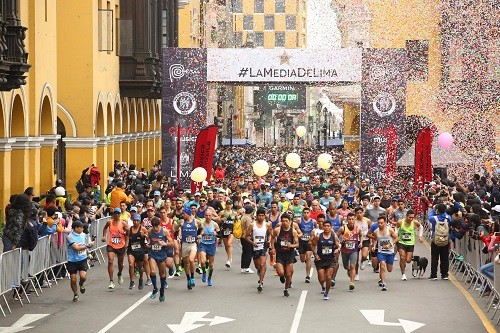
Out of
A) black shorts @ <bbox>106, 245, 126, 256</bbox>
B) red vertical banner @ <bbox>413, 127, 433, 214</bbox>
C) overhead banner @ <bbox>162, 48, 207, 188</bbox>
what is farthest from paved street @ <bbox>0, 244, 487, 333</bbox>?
overhead banner @ <bbox>162, 48, 207, 188</bbox>

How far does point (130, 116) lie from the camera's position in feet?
197

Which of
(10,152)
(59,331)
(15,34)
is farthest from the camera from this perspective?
(10,152)

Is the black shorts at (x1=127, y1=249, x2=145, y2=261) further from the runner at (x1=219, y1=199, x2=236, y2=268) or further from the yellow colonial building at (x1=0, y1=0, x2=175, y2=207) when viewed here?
the yellow colonial building at (x1=0, y1=0, x2=175, y2=207)

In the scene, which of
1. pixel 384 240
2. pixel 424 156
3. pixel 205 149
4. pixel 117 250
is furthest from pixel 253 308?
pixel 424 156

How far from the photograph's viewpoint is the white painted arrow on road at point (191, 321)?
20.2 m

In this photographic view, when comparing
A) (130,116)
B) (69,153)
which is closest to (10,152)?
(69,153)

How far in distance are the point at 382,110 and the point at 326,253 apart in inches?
875

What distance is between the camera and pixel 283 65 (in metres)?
46.3

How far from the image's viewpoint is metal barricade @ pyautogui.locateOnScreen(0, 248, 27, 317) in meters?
21.2

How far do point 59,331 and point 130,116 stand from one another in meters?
40.4

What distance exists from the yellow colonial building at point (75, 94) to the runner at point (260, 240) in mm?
6048

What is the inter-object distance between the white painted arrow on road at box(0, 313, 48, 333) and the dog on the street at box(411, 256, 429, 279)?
27.9ft

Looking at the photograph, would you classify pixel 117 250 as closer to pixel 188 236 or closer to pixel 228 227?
pixel 188 236

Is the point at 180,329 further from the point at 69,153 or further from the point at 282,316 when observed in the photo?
the point at 69,153
